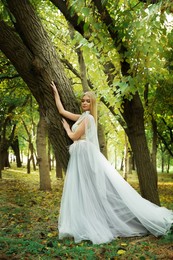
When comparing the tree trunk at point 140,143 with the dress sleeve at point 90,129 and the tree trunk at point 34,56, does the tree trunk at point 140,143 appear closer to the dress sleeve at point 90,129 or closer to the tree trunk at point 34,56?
the dress sleeve at point 90,129

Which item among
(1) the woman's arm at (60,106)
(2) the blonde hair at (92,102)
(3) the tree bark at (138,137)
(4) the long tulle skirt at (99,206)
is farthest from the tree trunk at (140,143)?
(1) the woman's arm at (60,106)

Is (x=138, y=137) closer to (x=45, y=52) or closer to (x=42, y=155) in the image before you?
(x=45, y=52)

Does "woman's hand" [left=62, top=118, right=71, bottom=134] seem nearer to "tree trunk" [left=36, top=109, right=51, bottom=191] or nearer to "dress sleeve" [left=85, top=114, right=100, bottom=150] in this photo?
"dress sleeve" [left=85, top=114, right=100, bottom=150]

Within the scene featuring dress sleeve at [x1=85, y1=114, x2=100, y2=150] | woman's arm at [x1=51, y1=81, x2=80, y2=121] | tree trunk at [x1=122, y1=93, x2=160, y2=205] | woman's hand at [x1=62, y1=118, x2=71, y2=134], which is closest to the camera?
woman's arm at [x1=51, y1=81, x2=80, y2=121]

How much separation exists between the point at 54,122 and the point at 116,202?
1.80m

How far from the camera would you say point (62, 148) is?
555cm

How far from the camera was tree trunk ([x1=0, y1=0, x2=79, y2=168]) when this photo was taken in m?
5.04

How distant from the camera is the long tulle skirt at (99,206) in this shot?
540 centimetres

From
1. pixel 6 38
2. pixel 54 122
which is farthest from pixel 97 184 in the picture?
pixel 6 38

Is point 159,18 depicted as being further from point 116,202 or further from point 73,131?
point 116,202

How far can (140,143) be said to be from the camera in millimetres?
6520

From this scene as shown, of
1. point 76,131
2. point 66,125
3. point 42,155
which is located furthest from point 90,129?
point 42,155

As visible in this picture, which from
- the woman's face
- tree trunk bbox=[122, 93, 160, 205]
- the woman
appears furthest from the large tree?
tree trunk bbox=[122, 93, 160, 205]

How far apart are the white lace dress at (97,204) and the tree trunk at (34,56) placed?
608 mm
